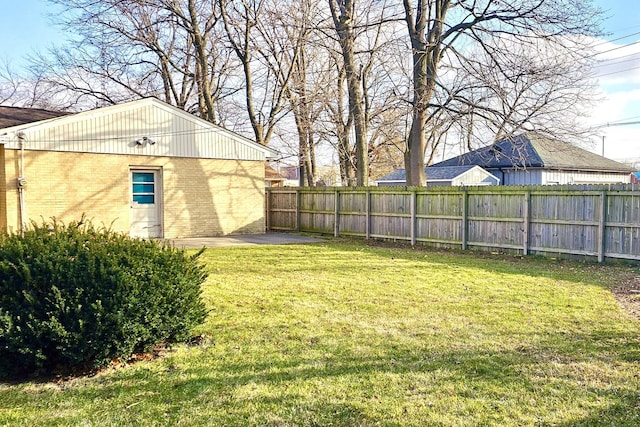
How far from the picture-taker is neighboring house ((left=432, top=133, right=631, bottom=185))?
24328 millimetres

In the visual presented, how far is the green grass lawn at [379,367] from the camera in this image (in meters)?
3.38

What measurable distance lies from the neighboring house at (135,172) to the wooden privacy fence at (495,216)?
9.77 ft

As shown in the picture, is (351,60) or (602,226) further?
(351,60)

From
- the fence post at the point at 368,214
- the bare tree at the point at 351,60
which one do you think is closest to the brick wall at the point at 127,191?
the bare tree at the point at 351,60

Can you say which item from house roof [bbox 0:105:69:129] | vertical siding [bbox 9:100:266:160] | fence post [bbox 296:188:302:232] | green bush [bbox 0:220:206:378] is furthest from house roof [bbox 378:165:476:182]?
green bush [bbox 0:220:206:378]

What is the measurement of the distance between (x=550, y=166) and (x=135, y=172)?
19302mm

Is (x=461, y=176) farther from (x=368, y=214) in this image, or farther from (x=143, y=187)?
(x=143, y=187)

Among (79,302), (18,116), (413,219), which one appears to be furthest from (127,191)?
(79,302)

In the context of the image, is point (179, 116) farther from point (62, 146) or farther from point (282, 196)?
point (282, 196)

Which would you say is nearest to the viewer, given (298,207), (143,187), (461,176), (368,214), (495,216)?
(495,216)

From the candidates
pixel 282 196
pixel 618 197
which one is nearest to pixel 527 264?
pixel 618 197

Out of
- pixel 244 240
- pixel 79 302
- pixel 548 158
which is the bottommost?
pixel 244 240

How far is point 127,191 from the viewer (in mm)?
15234

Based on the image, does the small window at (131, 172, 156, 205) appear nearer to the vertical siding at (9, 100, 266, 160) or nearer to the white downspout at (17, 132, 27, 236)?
the vertical siding at (9, 100, 266, 160)
